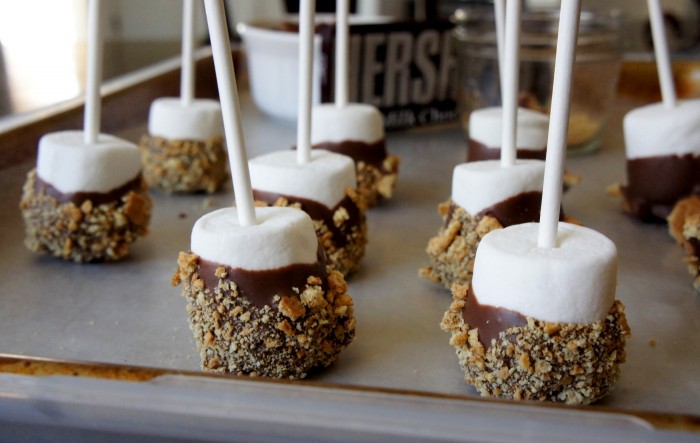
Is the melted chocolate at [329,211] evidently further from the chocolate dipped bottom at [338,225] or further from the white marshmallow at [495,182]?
the white marshmallow at [495,182]

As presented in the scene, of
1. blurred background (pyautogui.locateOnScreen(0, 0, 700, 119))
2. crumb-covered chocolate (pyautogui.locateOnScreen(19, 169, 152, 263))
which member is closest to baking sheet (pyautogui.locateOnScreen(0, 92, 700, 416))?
crumb-covered chocolate (pyautogui.locateOnScreen(19, 169, 152, 263))

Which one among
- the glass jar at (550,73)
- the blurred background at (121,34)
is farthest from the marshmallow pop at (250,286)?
the glass jar at (550,73)

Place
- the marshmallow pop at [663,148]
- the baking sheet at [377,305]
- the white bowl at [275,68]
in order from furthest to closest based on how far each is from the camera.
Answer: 1. the white bowl at [275,68]
2. the marshmallow pop at [663,148]
3. the baking sheet at [377,305]

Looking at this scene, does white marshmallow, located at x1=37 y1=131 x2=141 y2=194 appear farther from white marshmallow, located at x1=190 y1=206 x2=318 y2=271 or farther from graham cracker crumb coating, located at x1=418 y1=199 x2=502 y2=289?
graham cracker crumb coating, located at x1=418 y1=199 x2=502 y2=289

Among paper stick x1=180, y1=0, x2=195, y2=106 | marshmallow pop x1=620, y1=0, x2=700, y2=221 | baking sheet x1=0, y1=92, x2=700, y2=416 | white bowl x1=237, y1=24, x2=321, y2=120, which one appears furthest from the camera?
white bowl x1=237, y1=24, x2=321, y2=120

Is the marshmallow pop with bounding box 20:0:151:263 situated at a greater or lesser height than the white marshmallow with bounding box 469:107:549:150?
lesser

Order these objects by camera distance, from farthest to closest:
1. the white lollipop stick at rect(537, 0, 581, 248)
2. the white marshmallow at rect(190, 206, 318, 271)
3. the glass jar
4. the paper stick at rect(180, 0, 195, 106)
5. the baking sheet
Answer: the glass jar → the paper stick at rect(180, 0, 195, 106) → the baking sheet → the white marshmallow at rect(190, 206, 318, 271) → the white lollipop stick at rect(537, 0, 581, 248)

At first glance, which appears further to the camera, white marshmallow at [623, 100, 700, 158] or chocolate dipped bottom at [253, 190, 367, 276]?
white marshmallow at [623, 100, 700, 158]
